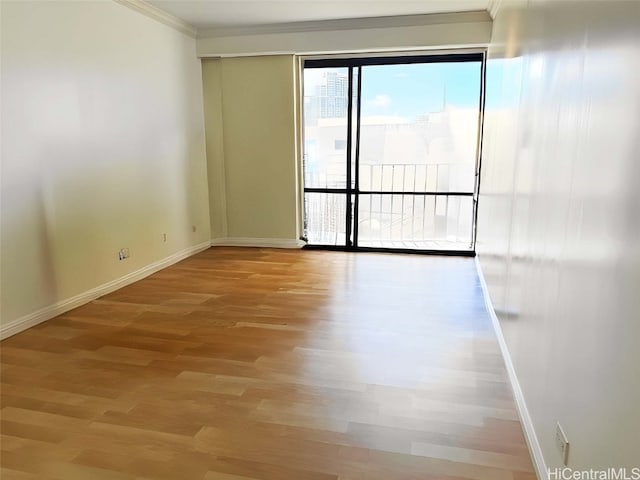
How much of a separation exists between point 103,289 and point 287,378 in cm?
250

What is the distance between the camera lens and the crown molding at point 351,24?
5.20 meters

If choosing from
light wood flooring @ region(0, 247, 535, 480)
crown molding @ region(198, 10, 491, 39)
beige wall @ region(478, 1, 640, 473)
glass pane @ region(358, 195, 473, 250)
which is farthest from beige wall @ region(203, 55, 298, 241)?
beige wall @ region(478, 1, 640, 473)

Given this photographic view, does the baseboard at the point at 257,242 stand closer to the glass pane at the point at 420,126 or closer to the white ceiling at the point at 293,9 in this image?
the glass pane at the point at 420,126

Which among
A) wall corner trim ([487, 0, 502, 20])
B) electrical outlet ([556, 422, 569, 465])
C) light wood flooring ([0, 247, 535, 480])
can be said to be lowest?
light wood flooring ([0, 247, 535, 480])

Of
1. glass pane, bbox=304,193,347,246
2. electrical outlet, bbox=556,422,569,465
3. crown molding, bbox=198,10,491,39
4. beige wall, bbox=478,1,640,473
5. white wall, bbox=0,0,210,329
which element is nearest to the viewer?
beige wall, bbox=478,1,640,473

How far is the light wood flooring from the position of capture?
1.94 meters

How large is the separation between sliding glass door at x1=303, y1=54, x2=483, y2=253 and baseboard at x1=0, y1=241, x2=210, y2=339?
2.03m

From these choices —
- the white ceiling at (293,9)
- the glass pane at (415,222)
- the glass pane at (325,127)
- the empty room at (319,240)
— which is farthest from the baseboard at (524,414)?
the white ceiling at (293,9)

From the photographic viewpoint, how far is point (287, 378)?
105 inches

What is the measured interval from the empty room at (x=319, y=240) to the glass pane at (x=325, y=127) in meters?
A: 0.03

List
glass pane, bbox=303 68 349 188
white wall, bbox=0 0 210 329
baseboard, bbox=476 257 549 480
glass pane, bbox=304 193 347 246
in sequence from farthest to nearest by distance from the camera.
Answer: glass pane, bbox=304 193 347 246, glass pane, bbox=303 68 349 188, white wall, bbox=0 0 210 329, baseboard, bbox=476 257 549 480

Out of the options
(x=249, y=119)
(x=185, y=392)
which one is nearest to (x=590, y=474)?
(x=185, y=392)

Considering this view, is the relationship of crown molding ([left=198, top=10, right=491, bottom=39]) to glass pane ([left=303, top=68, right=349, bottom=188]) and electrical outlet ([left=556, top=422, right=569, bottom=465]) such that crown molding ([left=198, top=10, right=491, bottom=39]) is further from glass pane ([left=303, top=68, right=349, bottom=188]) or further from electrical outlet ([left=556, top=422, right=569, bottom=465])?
electrical outlet ([left=556, top=422, right=569, bottom=465])

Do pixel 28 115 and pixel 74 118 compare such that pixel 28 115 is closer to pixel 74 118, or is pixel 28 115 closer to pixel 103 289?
pixel 74 118
